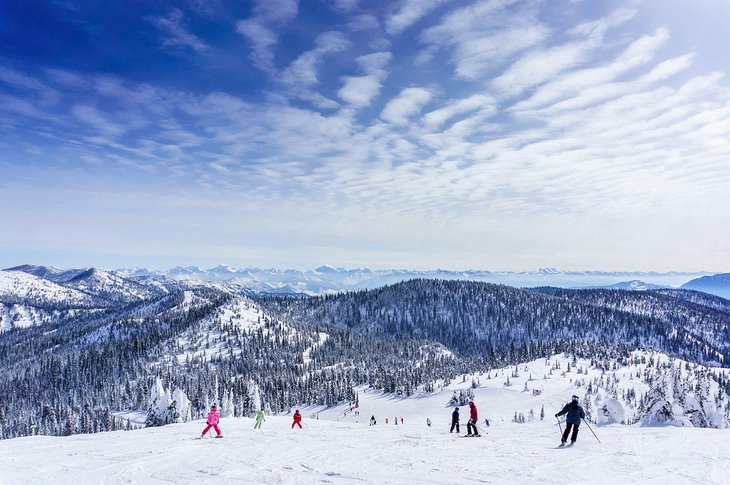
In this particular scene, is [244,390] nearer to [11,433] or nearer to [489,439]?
[11,433]

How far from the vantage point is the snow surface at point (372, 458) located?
17.4m

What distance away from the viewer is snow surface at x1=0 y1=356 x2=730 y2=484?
57.0 feet

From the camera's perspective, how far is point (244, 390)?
7160 inches

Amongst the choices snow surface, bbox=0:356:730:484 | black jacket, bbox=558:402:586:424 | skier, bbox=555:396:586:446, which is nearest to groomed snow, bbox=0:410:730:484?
snow surface, bbox=0:356:730:484

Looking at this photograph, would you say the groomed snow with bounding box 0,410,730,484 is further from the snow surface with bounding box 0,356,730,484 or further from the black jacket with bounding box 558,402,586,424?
the black jacket with bounding box 558,402,586,424

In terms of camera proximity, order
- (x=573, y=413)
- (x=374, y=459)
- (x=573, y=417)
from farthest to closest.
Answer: (x=573, y=413)
(x=573, y=417)
(x=374, y=459)

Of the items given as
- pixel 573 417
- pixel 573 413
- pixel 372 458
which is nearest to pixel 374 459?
pixel 372 458

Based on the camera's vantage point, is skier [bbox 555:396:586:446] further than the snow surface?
Yes

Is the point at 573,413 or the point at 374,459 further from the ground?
the point at 573,413

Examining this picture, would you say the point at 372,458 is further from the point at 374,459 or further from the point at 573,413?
the point at 573,413

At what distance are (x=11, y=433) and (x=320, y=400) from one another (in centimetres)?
13116

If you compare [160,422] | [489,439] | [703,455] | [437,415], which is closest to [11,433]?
[160,422]

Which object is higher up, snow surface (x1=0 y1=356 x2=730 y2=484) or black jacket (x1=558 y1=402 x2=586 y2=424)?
black jacket (x1=558 y1=402 x2=586 y2=424)

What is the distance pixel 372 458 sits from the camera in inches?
826
